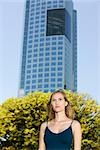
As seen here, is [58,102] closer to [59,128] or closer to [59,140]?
[59,128]

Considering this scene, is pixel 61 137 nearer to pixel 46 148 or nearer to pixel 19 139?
pixel 46 148

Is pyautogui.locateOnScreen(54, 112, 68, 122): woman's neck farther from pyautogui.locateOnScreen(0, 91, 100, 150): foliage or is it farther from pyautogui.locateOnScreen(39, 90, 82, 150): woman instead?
pyautogui.locateOnScreen(0, 91, 100, 150): foliage

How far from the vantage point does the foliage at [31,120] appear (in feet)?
120

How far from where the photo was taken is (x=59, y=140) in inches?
150

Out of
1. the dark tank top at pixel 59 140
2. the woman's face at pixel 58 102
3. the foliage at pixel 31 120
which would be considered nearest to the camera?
the dark tank top at pixel 59 140

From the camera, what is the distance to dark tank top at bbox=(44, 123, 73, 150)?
378cm

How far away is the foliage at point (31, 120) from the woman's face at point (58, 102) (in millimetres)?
31671

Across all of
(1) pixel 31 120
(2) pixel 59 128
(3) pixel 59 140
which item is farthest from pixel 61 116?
(1) pixel 31 120

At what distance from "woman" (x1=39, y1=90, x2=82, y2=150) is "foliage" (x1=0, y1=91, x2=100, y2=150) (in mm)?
31619

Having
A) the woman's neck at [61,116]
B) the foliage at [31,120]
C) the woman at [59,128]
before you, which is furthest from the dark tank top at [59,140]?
the foliage at [31,120]

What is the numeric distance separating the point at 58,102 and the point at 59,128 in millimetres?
238

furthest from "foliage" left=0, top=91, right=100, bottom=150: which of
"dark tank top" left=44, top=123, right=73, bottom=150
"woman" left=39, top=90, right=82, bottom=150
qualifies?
"dark tank top" left=44, top=123, right=73, bottom=150

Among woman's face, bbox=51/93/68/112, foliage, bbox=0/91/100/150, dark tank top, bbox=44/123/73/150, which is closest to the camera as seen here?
dark tank top, bbox=44/123/73/150

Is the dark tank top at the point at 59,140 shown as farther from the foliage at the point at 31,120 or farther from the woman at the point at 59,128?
the foliage at the point at 31,120
